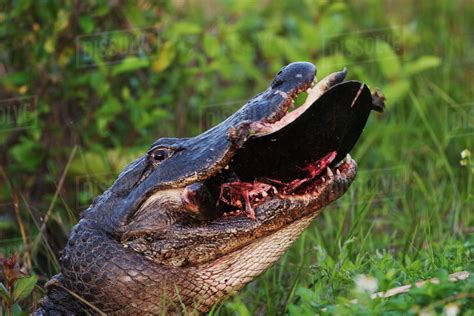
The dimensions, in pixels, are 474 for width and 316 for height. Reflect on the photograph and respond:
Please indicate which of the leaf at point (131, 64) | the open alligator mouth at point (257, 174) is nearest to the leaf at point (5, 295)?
the open alligator mouth at point (257, 174)

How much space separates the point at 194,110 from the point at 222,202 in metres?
3.40

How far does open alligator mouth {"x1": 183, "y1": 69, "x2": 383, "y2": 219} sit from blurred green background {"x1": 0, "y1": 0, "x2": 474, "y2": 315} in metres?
0.73

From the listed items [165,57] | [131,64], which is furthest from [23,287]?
[165,57]

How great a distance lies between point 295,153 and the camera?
141 inches

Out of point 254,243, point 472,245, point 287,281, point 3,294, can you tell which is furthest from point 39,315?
point 472,245

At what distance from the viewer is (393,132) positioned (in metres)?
6.52

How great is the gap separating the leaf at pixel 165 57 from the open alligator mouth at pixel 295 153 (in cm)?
267

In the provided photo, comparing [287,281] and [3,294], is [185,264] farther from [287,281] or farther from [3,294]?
[287,281]

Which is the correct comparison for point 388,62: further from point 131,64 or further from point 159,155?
point 159,155

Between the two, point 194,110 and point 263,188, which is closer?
point 263,188

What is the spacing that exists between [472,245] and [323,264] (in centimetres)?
62

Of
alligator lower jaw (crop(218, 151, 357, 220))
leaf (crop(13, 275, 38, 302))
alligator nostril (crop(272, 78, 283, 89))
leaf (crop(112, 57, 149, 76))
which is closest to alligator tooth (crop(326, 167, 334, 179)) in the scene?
alligator lower jaw (crop(218, 151, 357, 220))

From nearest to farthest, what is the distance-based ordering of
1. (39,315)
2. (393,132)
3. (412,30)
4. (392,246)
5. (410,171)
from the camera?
(39,315)
(392,246)
(410,171)
(393,132)
(412,30)

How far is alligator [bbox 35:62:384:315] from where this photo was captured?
3457 millimetres
